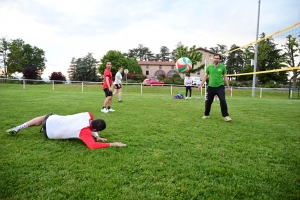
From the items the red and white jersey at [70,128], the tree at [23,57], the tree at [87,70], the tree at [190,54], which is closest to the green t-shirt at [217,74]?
the red and white jersey at [70,128]

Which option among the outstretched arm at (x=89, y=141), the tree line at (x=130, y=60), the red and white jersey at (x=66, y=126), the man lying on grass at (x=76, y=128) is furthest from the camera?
the tree line at (x=130, y=60)

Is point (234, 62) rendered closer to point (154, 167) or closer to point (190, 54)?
point (190, 54)

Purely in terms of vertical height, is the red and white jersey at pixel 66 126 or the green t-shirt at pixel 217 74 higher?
the green t-shirt at pixel 217 74

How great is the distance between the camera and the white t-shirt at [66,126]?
329 cm

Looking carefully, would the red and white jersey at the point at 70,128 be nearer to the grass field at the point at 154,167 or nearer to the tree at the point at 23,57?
the grass field at the point at 154,167

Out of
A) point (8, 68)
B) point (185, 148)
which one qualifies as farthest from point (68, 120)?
point (8, 68)

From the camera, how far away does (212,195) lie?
1.93m

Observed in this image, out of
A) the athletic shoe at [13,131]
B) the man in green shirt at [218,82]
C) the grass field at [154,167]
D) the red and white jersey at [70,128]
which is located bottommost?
the grass field at [154,167]

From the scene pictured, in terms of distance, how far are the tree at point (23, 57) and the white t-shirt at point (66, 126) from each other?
5426cm

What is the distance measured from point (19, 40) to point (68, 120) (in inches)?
3037

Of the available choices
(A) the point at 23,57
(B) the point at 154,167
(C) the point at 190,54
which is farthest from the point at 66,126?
(A) the point at 23,57

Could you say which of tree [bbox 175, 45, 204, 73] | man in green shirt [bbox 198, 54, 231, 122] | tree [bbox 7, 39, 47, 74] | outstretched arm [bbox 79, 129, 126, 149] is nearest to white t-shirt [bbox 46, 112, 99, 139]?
outstretched arm [bbox 79, 129, 126, 149]

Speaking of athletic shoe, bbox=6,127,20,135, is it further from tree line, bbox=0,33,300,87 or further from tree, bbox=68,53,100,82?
tree, bbox=68,53,100,82

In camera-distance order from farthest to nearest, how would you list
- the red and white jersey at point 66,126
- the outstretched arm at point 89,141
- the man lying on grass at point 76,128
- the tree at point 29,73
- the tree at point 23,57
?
the tree at point 23,57 < the tree at point 29,73 < the red and white jersey at point 66,126 < the man lying on grass at point 76,128 < the outstretched arm at point 89,141
